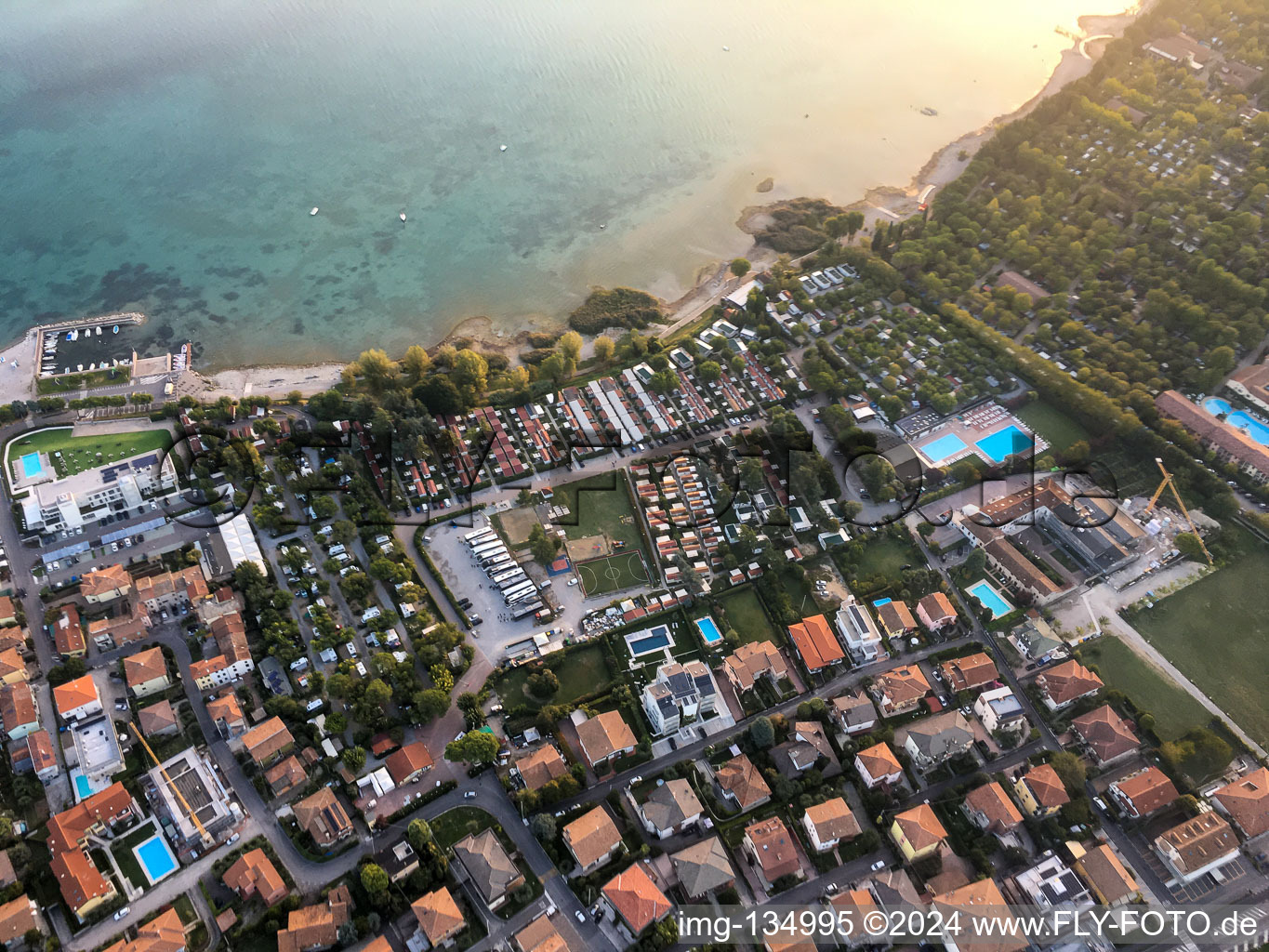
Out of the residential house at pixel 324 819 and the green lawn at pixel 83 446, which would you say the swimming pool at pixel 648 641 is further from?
the green lawn at pixel 83 446

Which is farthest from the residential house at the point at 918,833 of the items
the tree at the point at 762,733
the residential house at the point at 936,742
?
the tree at the point at 762,733

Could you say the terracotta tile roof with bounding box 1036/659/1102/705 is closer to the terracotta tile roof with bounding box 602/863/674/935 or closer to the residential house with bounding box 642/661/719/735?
the residential house with bounding box 642/661/719/735

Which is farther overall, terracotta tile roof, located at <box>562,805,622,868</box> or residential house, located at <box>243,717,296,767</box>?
residential house, located at <box>243,717,296,767</box>

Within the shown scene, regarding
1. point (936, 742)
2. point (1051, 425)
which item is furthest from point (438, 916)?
point (1051, 425)

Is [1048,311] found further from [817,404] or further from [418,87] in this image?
[418,87]

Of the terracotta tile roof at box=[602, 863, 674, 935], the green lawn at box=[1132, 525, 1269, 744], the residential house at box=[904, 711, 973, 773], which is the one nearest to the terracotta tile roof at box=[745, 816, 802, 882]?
the terracotta tile roof at box=[602, 863, 674, 935]

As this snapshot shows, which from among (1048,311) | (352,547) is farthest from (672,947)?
(1048,311)
